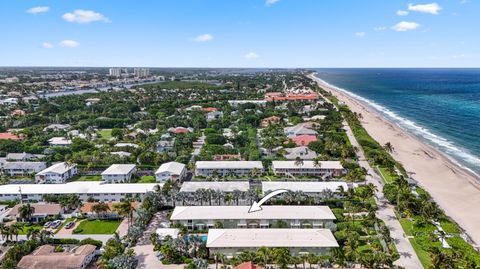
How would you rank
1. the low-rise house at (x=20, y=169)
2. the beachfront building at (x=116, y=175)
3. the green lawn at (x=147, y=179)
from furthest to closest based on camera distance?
the low-rise house at (x=20, y=169) → the green lawn at (x=147, y=179) → the beachfront building at (x=116, y=175)

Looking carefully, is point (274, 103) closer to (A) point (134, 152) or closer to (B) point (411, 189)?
(A) point (134, 152)

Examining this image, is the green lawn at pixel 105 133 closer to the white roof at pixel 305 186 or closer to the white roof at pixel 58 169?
the white roof at pixel 58 169

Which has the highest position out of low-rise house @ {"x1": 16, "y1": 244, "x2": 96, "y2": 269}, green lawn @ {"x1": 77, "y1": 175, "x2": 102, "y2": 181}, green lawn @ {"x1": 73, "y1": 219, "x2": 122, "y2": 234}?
low-rise house @ {"x1": 16, "y1": 244, "x2": 96, "y2": 269}

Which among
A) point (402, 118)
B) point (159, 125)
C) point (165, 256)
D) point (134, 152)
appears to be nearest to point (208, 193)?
point (165, 256)

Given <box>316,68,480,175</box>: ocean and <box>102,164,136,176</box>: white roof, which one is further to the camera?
<box>316,68,480,175</box>: ocean

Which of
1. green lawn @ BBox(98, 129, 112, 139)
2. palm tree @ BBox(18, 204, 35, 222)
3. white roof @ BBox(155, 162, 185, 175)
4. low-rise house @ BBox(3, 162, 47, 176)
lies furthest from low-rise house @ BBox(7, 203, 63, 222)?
green lawn @ BBox(98, 129, 112, 139)

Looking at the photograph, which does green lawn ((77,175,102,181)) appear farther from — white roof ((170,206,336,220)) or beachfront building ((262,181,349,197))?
beachfront building ((262,181,349,197))

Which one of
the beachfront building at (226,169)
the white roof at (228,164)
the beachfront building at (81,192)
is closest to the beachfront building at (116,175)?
the beachfront building at (81,192)
